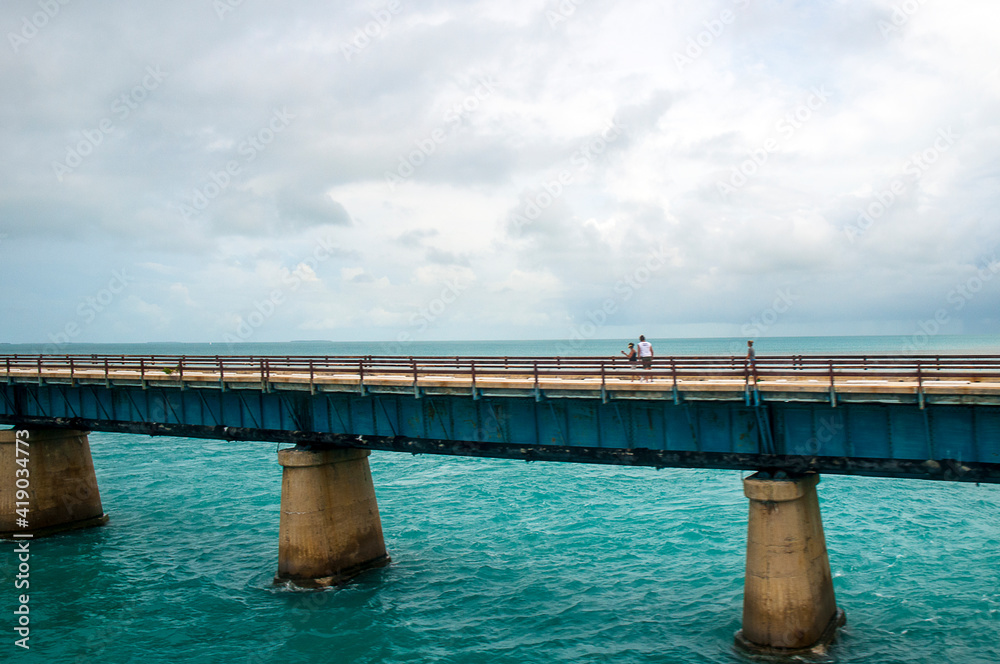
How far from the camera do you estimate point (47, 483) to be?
32844mm

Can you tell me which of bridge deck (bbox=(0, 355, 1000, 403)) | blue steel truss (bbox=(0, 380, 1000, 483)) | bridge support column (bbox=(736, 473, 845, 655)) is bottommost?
bridge support column (bbox=(736, 473, 845, 655))

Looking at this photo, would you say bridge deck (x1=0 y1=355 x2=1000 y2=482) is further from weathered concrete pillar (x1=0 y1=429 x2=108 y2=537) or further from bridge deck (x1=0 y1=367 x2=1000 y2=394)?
weathered concrete pillar (x1=0 y1=429 x2=108 y2=537)

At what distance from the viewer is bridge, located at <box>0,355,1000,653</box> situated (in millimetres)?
17703

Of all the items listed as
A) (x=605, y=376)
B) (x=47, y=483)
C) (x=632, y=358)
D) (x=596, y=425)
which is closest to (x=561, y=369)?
(x=632, y=358)

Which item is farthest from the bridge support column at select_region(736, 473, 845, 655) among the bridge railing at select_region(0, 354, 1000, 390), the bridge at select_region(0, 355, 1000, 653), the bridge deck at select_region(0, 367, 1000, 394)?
the bridge railing at select_region(0, 354, 1000, 390)

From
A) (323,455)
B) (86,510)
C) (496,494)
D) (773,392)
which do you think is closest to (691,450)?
(773,392)

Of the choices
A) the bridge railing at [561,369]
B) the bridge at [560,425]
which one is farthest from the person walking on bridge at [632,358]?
the bridge at [560,425]

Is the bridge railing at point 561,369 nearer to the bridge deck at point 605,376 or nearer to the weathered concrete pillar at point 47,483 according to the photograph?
the bridge deck at point 605,376

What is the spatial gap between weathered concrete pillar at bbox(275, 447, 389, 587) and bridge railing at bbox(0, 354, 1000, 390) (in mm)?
3260

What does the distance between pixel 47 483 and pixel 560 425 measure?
86.5ft

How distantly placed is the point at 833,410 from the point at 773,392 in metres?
1.60

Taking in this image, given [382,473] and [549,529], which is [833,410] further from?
[382,473]

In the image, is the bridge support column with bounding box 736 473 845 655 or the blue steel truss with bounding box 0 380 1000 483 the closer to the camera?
the blue steel truss with bounding box 0 380 1000 483

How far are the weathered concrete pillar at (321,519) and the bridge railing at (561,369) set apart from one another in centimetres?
326
